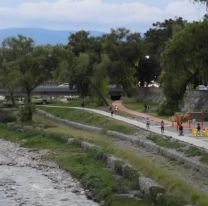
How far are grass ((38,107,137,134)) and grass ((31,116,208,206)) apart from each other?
251cm

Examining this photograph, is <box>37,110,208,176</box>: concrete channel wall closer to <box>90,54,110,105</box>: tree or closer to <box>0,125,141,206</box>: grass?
<box>0,125,141,206</box>: grass

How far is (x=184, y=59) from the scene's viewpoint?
2603 inches

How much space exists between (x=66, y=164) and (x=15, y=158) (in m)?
9.16

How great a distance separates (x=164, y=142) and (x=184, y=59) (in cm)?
1312

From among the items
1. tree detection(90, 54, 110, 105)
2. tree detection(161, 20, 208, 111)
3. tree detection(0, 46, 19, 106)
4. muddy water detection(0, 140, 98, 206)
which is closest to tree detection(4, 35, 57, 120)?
tree detection(0, 46, 19, 106)

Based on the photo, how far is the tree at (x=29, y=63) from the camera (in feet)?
291

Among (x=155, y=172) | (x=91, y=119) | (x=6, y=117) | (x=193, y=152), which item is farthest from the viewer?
(x=6, y=117)

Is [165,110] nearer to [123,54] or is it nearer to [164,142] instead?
[164,142]

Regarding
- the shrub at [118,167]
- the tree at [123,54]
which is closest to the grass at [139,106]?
the tree at [123,54]

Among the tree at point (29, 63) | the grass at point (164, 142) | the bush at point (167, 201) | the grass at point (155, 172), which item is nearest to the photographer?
the bush at point (167, 201)

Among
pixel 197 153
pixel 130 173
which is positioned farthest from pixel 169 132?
pixel 130 173

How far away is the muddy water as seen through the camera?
138 ft

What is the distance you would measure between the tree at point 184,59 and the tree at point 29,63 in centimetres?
2177

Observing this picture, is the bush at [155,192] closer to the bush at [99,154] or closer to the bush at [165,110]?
the bush at [99,154]
